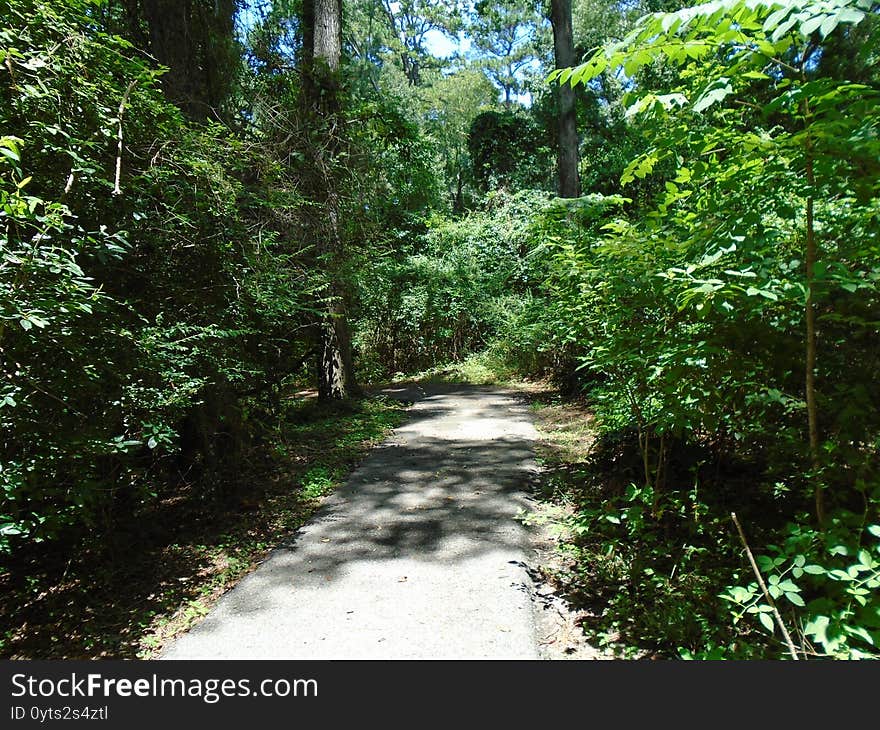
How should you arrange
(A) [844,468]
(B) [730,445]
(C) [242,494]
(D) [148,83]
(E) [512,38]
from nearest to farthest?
1. (A) [844,468]
2. (D) [148,83]
3. (B) [730,445]
4. (C) [242,494]
5. (E) [512,38]

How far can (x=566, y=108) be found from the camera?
10.5 metres

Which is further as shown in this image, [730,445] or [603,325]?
[730,445]

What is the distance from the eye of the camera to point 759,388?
288 centimetres

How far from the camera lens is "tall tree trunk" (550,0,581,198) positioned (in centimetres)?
1041

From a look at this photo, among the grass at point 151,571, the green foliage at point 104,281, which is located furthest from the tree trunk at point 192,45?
the grass at point 151,571

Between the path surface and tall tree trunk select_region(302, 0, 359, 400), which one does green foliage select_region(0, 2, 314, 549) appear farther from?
tall tree trunk select_region(302, 0, 359, 400)

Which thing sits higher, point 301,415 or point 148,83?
point 148,83

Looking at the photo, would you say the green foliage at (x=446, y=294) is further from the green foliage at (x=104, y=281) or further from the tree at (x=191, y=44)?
the green foliage at (x=104, y=281)

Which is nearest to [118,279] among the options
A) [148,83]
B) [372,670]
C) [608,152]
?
[148,83]

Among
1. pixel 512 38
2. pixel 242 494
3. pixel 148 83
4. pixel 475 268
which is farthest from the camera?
pixel 512 38

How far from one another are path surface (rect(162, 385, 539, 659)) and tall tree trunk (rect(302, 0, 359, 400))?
249 cm

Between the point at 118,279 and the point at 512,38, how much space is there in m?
34.5

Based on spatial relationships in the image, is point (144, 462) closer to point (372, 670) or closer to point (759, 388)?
point (372, 670)

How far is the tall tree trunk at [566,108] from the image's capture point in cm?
1041
